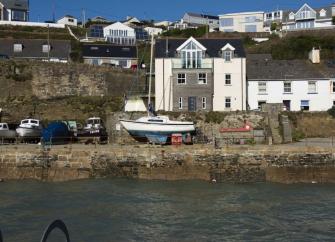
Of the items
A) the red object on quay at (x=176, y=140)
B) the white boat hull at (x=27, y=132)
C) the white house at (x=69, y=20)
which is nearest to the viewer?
the red object on quay at (x=176, y=140)

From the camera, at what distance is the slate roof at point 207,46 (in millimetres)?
36656

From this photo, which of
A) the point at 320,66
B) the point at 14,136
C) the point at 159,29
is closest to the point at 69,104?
the point at 14,136

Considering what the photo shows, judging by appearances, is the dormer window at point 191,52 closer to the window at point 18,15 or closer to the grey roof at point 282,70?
the grey roof at point 282,70

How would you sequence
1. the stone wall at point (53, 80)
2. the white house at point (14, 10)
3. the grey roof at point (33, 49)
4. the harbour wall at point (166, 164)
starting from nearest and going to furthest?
the harbour wall at point (166, 164) < the stone wall at point (53, 80) < the grey roof at point (33, 49) < the white house at point (14, 10)

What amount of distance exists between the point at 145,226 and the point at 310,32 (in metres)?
52.7

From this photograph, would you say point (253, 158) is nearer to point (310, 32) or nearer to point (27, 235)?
point (27, 235)

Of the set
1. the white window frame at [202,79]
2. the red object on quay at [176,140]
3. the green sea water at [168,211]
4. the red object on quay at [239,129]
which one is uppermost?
the white window frame at [202,79]

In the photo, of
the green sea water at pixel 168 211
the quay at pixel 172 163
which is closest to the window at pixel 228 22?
the quay at pixel 172 163

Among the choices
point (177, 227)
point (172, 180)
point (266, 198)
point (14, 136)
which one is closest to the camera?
point (177, 227)

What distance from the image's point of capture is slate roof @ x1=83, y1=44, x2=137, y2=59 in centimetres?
5275

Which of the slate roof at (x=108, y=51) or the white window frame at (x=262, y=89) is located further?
the slate roof at (x=108, y=51)

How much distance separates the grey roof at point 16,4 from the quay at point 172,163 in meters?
51.2

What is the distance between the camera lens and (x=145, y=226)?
53.3 ft

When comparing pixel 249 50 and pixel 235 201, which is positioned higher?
pixel 249 50
